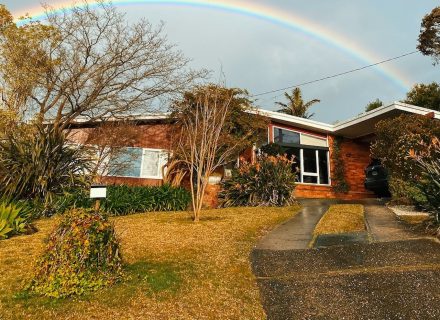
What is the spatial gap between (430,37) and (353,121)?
41.6 ft

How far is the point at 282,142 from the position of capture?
20531mm

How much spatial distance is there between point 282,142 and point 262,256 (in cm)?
1438

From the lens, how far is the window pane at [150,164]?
1928cm

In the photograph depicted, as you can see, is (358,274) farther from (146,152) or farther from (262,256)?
(146,152)

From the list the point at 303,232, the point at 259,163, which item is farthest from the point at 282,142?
the point at 303,232

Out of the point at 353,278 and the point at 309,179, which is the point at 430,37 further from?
the point at 353,278

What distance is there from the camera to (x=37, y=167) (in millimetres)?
11008

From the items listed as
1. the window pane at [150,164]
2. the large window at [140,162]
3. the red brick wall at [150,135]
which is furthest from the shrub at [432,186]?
the window pane at [150,164]

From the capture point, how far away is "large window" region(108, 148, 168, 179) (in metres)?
18.4

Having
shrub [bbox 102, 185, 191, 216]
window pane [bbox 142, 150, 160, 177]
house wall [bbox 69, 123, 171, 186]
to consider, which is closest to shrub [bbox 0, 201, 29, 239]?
shrub [bbox 102, 185, 191, 216]

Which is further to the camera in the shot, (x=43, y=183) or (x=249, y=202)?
(x=249, y=202)

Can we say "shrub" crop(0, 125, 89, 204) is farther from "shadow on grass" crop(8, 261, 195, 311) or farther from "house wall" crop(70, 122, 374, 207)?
"shadow on grass" crop(8, 261, 195, 311)

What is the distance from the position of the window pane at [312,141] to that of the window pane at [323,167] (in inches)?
18.0

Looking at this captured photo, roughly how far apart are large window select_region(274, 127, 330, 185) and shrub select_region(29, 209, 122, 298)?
1634 centimetres
